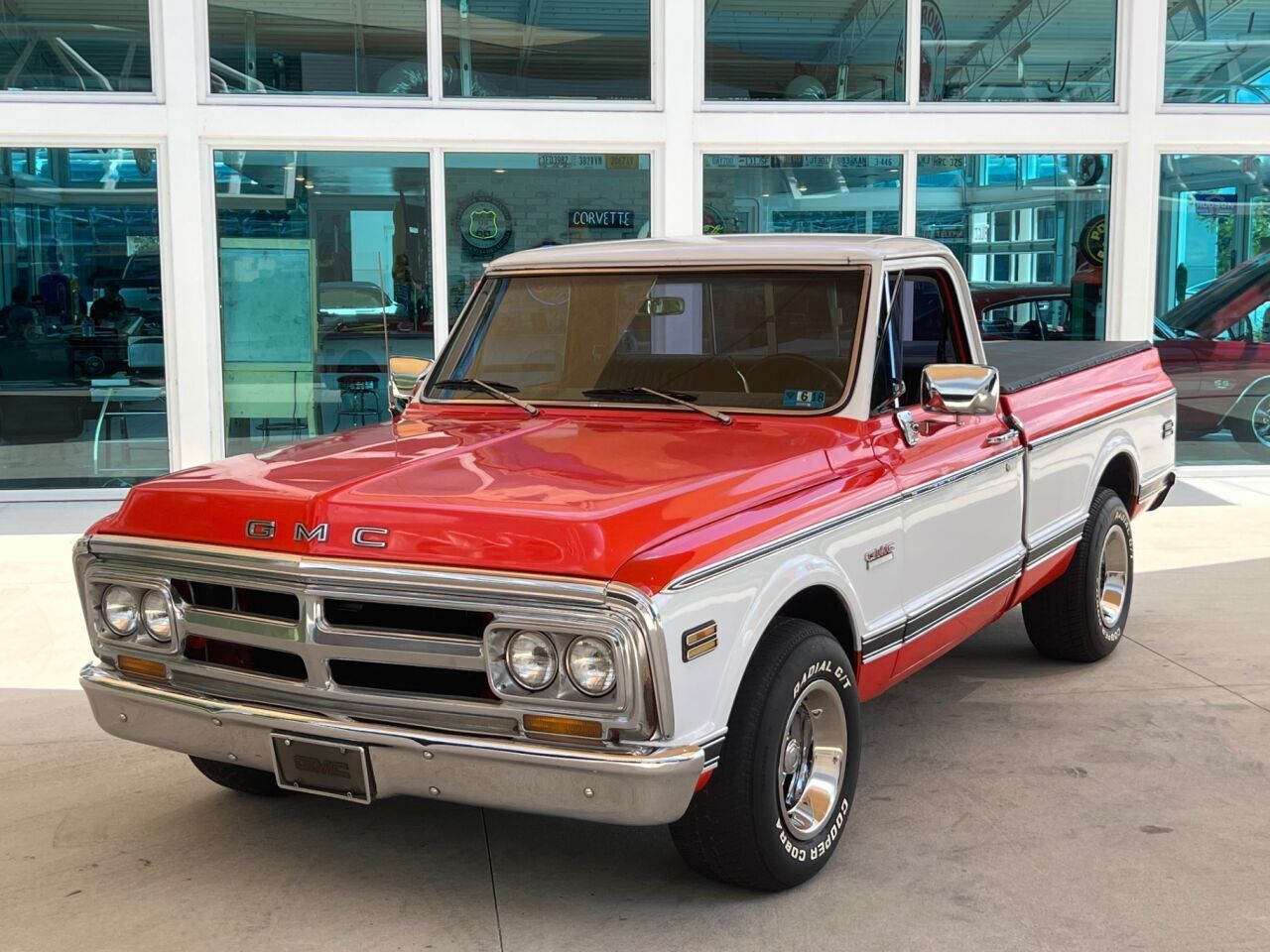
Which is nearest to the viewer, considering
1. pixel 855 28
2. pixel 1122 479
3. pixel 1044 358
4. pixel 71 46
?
pixel 1044 358

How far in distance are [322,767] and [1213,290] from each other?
33.8ft

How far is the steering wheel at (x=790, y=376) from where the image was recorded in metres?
4.64

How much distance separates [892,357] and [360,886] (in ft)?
7.99

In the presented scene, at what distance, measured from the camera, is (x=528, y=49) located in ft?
36.4

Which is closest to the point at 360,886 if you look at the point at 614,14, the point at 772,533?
the point at 772,533

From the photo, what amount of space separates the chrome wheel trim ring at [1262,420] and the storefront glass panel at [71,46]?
372 inches

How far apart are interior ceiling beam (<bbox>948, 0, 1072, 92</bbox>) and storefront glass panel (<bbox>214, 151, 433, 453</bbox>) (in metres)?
4.47

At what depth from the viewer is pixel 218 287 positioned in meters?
11.0

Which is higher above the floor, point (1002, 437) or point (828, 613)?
point (1002, 437)

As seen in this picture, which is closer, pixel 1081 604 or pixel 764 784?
pixel 764 784

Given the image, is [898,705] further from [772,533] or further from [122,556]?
[122,556]

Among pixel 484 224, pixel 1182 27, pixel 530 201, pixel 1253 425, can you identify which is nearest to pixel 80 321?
pixel 484 224

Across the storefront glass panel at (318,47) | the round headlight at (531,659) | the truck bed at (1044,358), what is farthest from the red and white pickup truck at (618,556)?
the storefront glass panel at (318,47)

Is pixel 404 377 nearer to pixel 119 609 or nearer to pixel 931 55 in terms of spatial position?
pixel 119 609
